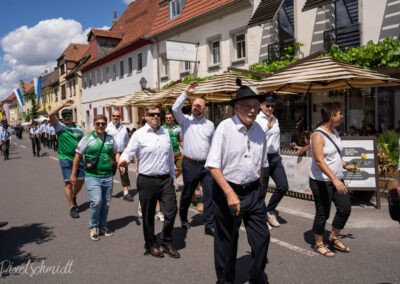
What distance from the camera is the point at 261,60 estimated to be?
1644cm

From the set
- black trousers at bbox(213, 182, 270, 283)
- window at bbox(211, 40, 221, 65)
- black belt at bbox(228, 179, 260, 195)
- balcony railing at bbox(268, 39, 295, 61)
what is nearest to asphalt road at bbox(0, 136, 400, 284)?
black trousers at bbox(213, 182, 270, 283)

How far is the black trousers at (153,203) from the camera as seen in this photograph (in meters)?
4.78

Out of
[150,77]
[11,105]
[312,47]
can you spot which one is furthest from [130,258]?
[11,105]

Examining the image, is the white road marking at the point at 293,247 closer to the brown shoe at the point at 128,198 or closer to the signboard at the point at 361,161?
the signboard at the point at 361,161

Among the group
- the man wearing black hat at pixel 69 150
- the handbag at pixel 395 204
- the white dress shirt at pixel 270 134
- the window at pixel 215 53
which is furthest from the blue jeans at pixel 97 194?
the window at pixel 215 53

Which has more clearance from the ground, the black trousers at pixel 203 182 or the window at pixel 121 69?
the window at pixel 121 69

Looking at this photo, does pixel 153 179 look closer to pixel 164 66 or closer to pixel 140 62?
pixel 164 66

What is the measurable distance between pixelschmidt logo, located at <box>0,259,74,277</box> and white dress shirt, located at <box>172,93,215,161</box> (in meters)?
2.24

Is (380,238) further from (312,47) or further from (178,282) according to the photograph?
(312,47)

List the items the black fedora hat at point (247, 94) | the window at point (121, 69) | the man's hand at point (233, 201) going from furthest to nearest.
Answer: the window at point (121, 69), the black fedora hat at point (247, 94), the man's hand at point (233, 201)

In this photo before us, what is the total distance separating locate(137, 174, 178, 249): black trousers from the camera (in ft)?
15.7

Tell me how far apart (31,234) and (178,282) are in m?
3.06

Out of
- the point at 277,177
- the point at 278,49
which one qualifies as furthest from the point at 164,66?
the point at 277,177

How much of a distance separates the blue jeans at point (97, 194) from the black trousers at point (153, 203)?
1036mm
